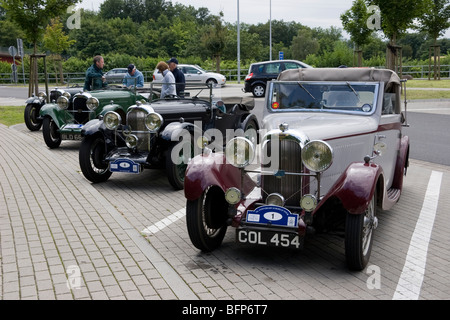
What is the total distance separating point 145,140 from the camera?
794 cm

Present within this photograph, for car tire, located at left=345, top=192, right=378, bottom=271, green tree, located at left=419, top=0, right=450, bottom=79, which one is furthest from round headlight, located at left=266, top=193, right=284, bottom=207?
green tree, located at left=419, top=0, right=450, bottom=79

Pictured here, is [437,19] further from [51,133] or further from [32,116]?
[51,133]

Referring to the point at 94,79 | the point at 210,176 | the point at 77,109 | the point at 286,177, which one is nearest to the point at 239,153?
the point at 210,176

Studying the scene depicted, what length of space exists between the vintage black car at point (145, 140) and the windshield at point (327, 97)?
5.78 feet

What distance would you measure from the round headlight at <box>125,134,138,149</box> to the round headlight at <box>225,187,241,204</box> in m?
3.35

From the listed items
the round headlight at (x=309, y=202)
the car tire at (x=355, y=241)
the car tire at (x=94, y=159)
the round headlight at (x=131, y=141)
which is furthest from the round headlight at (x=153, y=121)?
the car tire at (x=355, y=241)

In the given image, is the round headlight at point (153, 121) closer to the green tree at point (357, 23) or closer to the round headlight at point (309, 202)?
the round headlight at point (309, 202)

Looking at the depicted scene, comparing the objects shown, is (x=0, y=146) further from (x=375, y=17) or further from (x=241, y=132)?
(x=375, y=17)

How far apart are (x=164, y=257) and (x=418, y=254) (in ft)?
7.93

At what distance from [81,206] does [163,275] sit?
2649 millimetres

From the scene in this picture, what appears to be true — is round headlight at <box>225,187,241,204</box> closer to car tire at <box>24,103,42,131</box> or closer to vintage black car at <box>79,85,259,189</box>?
vintage black car at <box>79,85,259,189</box>

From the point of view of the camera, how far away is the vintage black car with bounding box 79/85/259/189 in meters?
7.66

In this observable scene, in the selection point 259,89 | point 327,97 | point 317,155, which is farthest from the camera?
point 259,89

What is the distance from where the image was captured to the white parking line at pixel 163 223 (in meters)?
5.70
